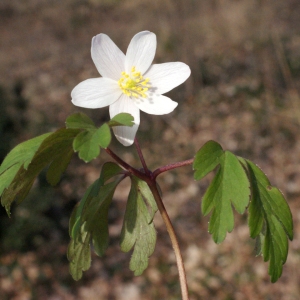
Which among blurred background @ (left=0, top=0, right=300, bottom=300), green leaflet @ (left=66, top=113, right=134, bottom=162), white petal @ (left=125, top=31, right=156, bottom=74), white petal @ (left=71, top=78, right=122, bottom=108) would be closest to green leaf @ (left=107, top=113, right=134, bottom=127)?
green leaflet @ (left=66, top=113, right=134, bottom=162)

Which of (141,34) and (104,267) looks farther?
(104,267)

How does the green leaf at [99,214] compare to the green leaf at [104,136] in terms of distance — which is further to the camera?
the green leaf at [99,214]

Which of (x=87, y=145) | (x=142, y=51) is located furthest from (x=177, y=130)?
(x=87, y=145)

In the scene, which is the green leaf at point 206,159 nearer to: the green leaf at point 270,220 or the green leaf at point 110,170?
the green leaf at point 270,220

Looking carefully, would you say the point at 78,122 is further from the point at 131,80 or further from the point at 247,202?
the point at 247,202

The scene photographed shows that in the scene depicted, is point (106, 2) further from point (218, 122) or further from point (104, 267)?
point (104, 267)

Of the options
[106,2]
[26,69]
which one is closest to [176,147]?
[26,69]

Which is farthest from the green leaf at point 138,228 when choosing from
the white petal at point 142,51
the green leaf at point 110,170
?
the white petal at point 142,51
